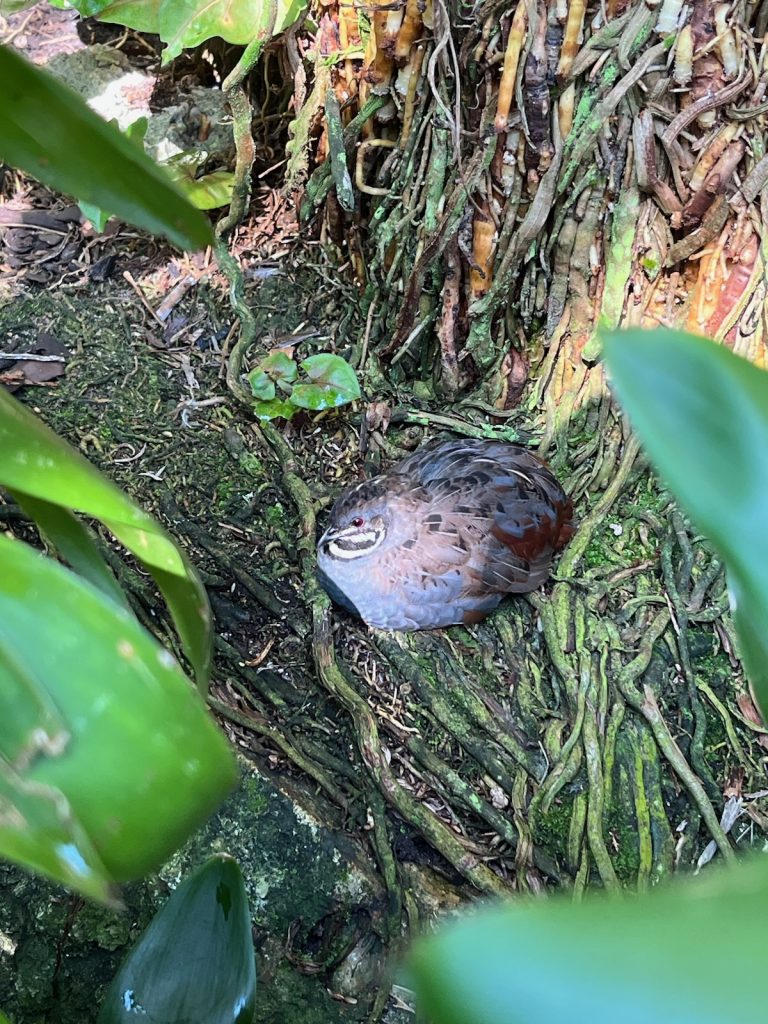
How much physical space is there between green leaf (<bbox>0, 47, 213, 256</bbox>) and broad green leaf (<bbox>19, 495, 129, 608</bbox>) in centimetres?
26

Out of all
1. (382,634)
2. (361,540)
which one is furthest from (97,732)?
(361,540)

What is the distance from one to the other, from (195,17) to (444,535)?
169 centimetres

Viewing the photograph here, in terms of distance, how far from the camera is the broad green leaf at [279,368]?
2.39m

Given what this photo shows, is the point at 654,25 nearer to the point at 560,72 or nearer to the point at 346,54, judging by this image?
the point at 560,72

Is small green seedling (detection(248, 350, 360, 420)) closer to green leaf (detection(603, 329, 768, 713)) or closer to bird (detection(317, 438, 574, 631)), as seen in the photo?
bird (detection(317, 438, 574, 631))

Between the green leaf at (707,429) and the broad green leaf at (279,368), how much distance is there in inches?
80.4

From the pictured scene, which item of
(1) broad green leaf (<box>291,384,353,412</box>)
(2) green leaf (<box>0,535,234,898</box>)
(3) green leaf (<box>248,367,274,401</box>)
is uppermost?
(2) green leaf (<box>0,535,234,898</box>)

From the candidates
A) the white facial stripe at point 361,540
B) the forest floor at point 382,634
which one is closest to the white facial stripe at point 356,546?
the white facial stripe at point 361,540

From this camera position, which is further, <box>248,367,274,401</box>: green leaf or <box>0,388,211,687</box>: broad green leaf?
<box>248,367,274,401</box>: green leaf

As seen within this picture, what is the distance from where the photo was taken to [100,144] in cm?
61

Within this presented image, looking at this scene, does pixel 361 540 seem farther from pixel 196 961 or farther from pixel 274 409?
pixel 196 961

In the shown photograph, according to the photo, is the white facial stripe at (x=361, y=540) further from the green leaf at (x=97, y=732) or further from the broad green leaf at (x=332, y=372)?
the green leaf at (x=97, y=732)

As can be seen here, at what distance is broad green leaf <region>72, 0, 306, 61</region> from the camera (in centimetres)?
223

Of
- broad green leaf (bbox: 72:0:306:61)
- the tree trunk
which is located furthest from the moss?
broad green leaf (bbox: 72:0:306:61)
